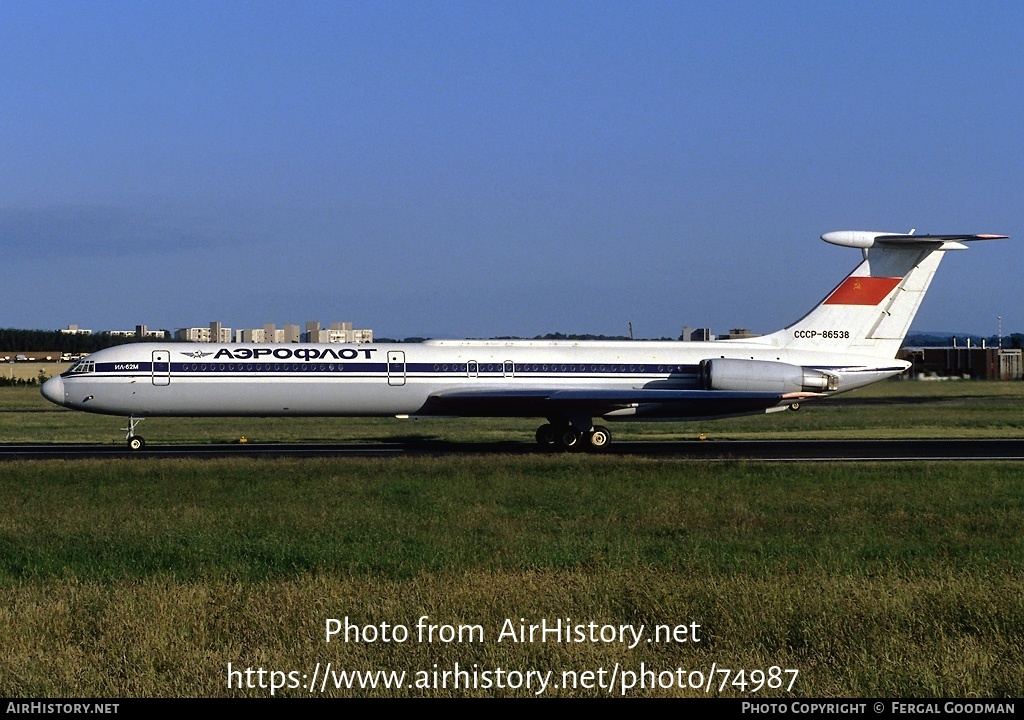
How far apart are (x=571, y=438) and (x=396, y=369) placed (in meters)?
5.65

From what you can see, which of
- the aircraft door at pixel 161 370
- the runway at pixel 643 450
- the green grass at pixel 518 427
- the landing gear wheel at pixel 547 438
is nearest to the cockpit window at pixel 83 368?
the aircraft door at pixel 161 370

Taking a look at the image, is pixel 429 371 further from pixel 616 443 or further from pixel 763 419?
pixel 763 419

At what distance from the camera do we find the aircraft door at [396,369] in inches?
1281

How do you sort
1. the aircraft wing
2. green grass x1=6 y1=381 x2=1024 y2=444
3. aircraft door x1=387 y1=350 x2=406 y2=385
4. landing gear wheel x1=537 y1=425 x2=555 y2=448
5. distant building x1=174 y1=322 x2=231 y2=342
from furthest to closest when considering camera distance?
1. distant building x1=174 y1=322 x2=231 y2=342
2. green grass x1=6 y1=381 x2=1024 y2=444
3. landing gear wheel x1=537 y1=425 x2=555 y2=448
4. aircraft door x1=387 y1=350 x2=406 y2=385
5. the aircraft wing

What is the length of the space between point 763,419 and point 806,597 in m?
38.7

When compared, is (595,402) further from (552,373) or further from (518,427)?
(518,427)

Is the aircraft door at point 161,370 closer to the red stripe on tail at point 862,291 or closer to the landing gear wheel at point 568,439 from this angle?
the landing gear wheel at point 568,439

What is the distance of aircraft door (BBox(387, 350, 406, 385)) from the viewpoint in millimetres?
32531

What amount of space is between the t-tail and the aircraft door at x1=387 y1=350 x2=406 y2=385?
39.8ft

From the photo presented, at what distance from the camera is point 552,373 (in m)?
33.7

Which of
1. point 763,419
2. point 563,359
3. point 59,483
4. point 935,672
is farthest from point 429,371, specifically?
point 935,672

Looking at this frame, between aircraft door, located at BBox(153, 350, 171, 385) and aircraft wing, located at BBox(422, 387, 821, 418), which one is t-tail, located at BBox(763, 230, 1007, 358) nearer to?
aircraft wing, located at BBox(422, 387, 821, 418)

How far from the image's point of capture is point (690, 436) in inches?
1540

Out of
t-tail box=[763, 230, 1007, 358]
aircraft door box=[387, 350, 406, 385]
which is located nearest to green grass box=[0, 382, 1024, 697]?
aircraft door box=[387, 350, 406, 385]
